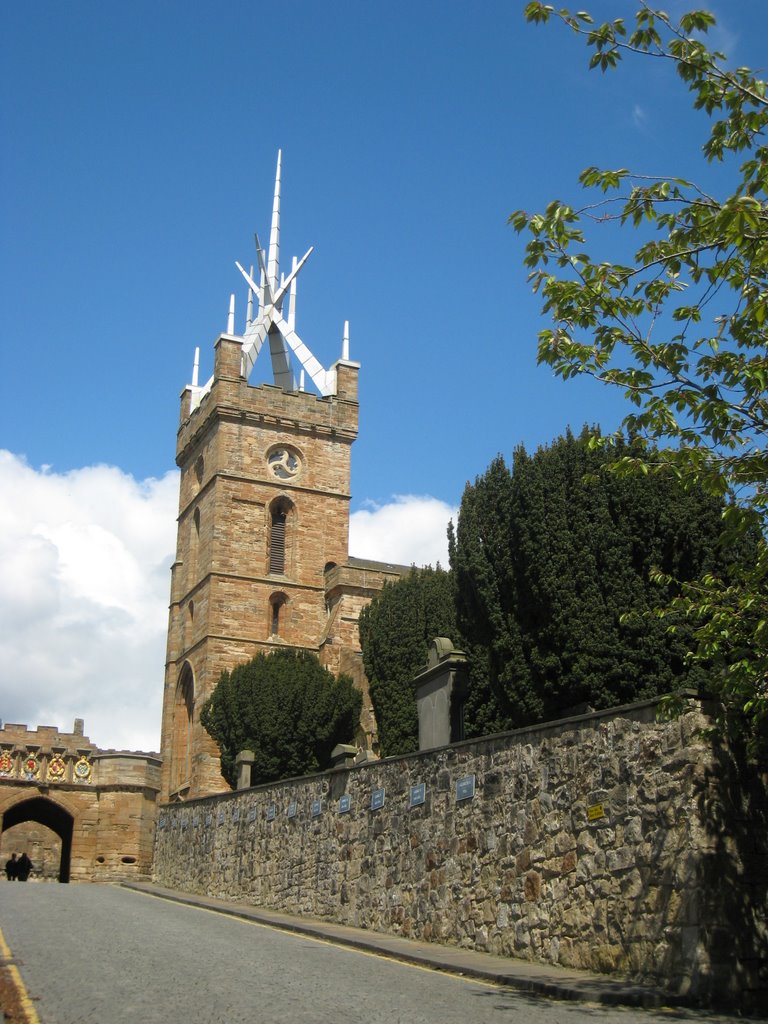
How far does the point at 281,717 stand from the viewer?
35812 mm

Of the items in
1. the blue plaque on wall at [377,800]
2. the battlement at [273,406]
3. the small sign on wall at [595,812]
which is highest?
the battlement at [273,406]

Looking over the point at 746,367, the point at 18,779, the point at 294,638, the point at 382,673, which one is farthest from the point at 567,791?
the point at 294,638

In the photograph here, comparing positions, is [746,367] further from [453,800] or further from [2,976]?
[2,976]

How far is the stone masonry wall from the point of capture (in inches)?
404

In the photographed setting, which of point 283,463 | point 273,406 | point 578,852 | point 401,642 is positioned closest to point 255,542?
point 283,463

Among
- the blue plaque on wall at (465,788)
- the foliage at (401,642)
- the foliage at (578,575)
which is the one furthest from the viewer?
the foliage at (401,642)

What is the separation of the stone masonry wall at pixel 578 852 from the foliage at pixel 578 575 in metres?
4.45

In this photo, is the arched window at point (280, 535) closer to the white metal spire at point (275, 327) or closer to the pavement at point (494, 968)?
the white metal spire at point (275, 327)

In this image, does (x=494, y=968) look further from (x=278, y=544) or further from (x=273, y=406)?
(x=273, y=406)

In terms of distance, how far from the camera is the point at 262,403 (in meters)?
49.2

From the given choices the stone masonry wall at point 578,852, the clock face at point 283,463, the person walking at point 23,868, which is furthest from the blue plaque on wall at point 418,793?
the person walking at point 23,868

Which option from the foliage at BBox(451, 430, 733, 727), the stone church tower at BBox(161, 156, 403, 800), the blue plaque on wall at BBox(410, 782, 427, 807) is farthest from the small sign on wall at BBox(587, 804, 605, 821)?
the stone church tower at BBox(161, 156, 403, 800)

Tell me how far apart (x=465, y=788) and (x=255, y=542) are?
34354 mm

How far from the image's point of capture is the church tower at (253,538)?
4559 centimetres
